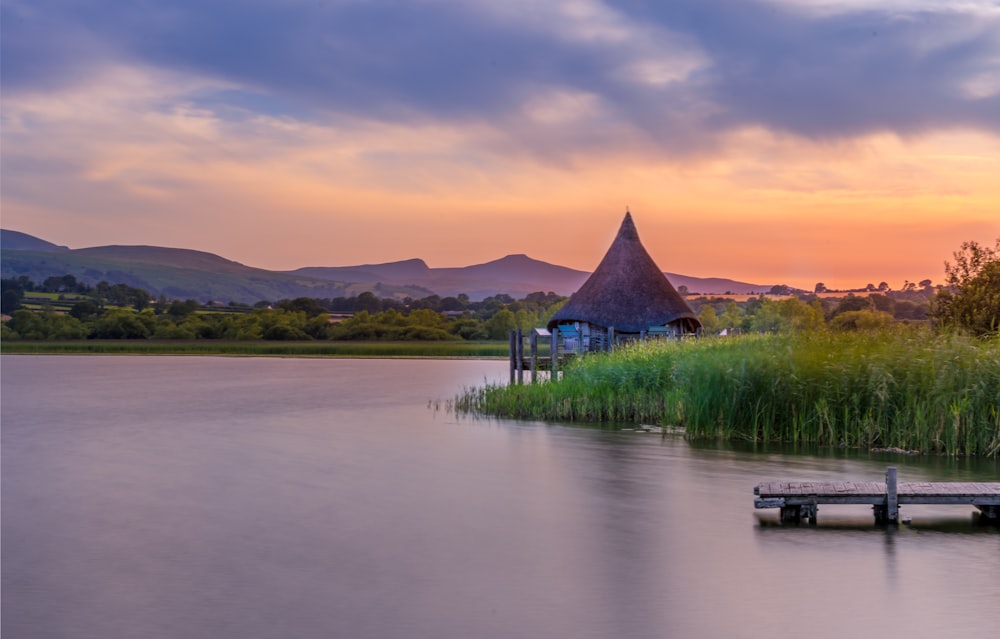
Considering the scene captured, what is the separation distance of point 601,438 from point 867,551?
9566mm

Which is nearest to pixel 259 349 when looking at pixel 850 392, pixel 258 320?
pixel 258 320

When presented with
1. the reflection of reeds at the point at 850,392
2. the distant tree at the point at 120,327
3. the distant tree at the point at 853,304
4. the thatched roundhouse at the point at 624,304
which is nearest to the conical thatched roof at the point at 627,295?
the thatched roundhouse at the point at 624,304

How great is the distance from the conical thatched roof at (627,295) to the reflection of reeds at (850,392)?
503 inches

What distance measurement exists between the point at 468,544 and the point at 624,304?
2243 cm

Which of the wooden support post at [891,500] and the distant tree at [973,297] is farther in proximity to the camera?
the distant tree at [973,297]

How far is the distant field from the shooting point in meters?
78.6

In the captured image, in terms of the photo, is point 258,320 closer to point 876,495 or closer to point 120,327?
point 120,327

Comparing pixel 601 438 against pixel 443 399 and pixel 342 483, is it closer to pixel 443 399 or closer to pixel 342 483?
pixel 342 483

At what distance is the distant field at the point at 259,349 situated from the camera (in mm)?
78625

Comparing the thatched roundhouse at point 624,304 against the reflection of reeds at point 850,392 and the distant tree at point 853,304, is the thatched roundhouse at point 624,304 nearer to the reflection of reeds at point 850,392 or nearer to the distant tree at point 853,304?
the reflection of reeds at point 850,392

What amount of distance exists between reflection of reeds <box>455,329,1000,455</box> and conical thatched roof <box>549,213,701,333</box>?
1278 cm

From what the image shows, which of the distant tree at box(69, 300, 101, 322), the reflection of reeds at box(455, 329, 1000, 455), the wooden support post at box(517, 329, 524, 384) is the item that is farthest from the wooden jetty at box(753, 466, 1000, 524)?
the distant tree at box(69, 300, 101, 322)

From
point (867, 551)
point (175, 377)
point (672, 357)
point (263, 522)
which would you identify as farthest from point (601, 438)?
point (175, 377)

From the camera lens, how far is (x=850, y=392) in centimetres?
1795
